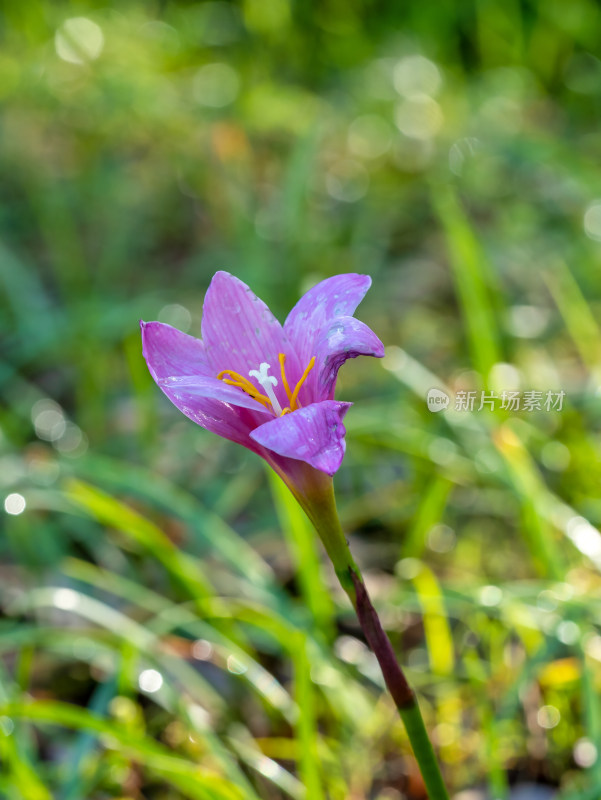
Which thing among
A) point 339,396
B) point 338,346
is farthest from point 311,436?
point 339,396

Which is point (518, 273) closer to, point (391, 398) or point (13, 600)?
point (391, 398)

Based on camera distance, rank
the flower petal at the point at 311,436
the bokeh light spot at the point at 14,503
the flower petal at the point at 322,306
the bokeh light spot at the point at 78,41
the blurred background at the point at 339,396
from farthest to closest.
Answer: the bokeh light spot at the point at 78,41, the bokeh light spot at the point at 14,503, the blurred background at the point at 339,396, the flower petal at the point at 322,306, the flower petal at the point at 311,436

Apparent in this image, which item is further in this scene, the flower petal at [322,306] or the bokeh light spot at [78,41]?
the bokeh light spot at [78,41]

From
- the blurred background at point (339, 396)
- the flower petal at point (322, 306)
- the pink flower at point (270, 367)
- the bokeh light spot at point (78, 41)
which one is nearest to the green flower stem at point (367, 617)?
the pink flower at point (270, 367)

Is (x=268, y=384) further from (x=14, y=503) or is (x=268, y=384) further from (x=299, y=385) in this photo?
(x=14, y=503)

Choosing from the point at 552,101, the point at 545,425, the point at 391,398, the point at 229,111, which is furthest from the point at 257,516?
the point at 552,101

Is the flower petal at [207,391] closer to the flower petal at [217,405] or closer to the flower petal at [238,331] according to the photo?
the flower petal at [217,405]

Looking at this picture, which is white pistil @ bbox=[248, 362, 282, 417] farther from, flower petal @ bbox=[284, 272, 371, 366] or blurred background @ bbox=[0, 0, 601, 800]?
blurred background @ bbox=[0, 0, 601, 800]
